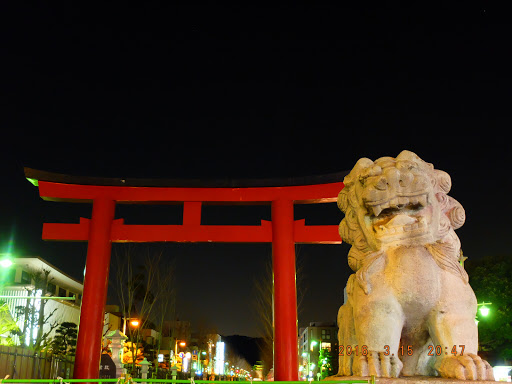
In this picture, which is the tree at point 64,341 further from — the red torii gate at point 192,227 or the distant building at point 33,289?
the red torii gate at point 192,227

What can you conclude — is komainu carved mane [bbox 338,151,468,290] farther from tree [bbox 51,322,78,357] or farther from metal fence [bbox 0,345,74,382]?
tree [bbox 51,322,78,357]

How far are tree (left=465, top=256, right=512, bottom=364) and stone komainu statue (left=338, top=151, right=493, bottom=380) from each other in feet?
61.0

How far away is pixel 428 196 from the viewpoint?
3379mm

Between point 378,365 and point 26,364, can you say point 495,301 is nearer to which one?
point 26,364

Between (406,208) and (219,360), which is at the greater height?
(406,208)

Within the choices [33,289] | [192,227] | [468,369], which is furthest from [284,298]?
[33,289]

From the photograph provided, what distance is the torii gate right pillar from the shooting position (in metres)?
10.9

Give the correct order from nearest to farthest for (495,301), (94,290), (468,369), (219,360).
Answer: (468,369) < (94,290) < (495,301) < (219,360)

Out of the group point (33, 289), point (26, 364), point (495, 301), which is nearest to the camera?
point (26, 364)

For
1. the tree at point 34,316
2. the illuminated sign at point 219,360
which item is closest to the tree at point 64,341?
the tree at point 34,316

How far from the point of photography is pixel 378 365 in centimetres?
300

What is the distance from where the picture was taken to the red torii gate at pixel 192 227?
11.1 metres

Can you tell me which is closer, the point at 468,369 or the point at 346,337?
the point at 468,369

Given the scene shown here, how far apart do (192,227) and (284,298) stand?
2.94 meters
